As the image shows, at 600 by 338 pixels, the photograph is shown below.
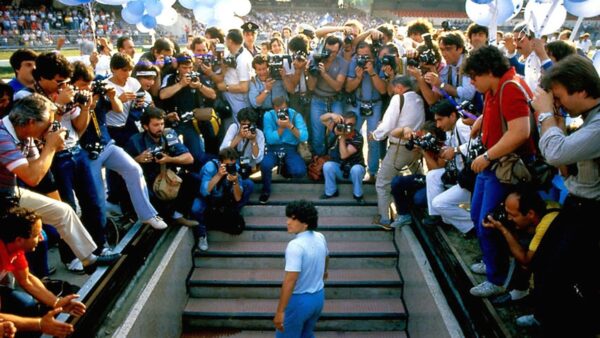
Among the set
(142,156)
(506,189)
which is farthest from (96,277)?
(506,189)

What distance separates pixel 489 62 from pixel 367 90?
2.71 meters

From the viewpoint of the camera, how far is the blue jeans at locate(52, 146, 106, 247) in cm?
349

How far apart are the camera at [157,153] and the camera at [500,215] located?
2.88m

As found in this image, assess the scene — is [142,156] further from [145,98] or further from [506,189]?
[506,189]

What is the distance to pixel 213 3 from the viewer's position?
727cm

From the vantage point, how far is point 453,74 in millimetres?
4289

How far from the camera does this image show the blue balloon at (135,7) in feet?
22.5

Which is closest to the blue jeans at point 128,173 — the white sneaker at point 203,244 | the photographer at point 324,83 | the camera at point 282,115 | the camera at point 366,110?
the white sneaker at point 203,244

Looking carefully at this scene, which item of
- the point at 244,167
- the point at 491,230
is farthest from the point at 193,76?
the point at 491,230

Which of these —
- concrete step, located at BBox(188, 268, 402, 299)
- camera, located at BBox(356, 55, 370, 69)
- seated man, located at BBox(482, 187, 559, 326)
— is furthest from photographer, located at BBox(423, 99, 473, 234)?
camera, located at BBox(356, 55, 370, 69)

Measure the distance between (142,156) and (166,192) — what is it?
0.41 metres

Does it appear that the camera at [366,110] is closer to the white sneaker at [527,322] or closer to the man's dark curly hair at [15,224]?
the white sneaker at [527,322]

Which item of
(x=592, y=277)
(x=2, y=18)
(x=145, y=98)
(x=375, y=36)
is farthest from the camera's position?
(x=2, y=18)

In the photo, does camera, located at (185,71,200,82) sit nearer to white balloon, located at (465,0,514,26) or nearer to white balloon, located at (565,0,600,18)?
white balloon, located at (465,0,514,26)
